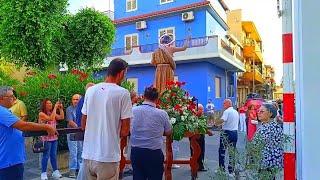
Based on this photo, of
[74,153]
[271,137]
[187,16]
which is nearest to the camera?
[271,137]

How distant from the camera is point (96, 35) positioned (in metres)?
15.6

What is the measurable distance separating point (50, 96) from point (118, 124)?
20.9ft

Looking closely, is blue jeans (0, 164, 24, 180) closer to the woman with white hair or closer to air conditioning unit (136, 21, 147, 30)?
the woman with white hair

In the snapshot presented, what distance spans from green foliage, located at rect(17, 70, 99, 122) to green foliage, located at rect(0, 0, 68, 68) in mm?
3688

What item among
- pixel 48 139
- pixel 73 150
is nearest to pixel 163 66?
pixel 73 150

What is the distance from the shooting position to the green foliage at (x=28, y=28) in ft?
42.7

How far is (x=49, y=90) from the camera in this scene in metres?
9.62

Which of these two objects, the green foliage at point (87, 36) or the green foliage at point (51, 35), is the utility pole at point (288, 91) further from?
the green foliage at point (87, 36)

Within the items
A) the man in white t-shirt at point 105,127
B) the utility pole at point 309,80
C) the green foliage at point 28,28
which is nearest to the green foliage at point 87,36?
the green foliage at point 28,28

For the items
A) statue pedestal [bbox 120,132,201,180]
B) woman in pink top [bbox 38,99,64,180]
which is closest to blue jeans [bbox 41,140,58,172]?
woman in pink top [bbox 38,99,64,180]

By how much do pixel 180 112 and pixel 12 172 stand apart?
3.43 metres

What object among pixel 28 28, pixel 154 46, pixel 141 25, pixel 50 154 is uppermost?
pixel 141 25

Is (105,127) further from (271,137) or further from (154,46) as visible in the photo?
(154,46)

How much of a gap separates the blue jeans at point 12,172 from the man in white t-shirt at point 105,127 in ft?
3.78
